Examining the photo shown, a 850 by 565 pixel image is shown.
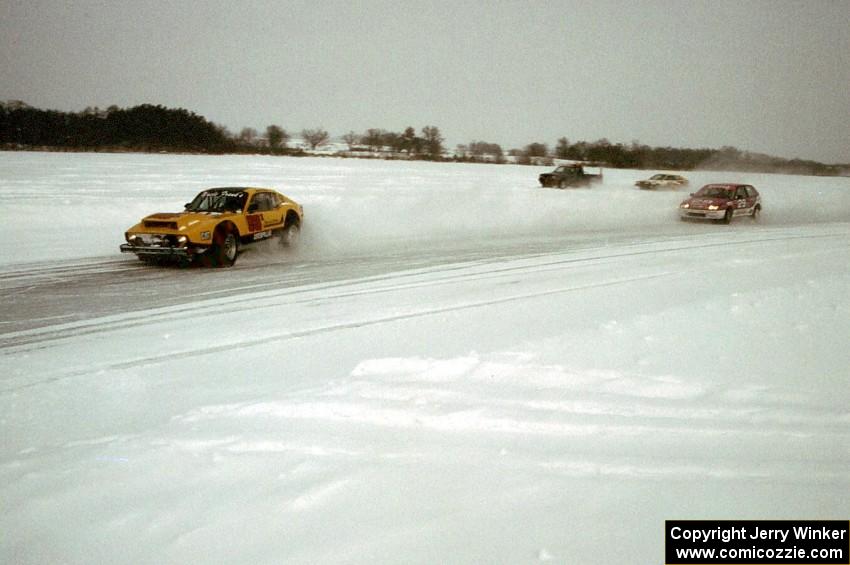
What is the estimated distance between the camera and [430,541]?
9.32ft

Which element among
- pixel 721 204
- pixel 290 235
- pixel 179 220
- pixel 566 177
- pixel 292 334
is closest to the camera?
pixel 292 334

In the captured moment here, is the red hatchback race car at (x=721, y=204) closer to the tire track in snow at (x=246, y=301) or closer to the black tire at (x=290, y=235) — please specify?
the tire track in snow at (x=246, y=301)

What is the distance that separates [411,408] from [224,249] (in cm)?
713

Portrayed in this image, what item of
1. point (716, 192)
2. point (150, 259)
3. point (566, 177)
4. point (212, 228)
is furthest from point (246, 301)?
point (566, 177)

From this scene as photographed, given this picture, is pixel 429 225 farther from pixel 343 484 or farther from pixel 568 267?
pixel 343 484

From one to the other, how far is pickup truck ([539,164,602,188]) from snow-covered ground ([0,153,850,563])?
2026 cm

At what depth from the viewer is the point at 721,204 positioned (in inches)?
699

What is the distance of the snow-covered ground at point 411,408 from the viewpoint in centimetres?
296

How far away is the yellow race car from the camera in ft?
32.2

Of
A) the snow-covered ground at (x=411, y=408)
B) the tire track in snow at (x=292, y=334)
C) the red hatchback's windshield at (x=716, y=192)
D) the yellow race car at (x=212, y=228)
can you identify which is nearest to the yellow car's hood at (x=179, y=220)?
the yellow race car at (x=212, y=228)

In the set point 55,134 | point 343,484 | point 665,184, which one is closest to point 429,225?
point 343,484

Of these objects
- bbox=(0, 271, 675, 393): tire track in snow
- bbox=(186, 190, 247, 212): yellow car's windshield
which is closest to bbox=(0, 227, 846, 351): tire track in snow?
bbox=(0, 271, 675, 393): tire track in snow

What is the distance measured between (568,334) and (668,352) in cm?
104

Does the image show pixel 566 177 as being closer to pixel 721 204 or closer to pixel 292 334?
pixel 721 204
